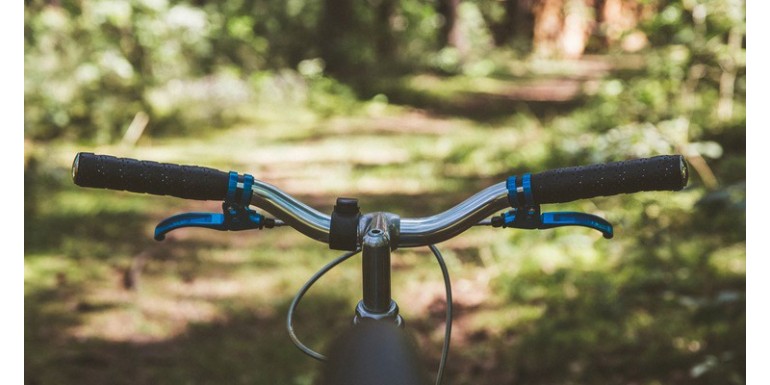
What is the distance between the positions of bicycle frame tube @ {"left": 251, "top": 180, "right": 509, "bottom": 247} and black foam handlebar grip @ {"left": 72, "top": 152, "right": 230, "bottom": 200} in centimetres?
8

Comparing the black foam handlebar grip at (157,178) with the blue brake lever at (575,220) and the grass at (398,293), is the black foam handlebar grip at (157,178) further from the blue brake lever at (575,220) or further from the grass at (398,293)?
the grass at (398,293)

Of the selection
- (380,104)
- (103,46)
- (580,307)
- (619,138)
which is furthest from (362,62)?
(580,307)

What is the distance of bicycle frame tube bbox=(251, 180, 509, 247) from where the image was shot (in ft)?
4.27

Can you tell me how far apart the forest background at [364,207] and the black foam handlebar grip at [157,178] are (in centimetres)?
207

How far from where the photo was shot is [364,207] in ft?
19.5

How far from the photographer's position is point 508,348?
3.63 metres

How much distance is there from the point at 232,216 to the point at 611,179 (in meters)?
0.78

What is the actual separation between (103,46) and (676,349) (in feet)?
24.0

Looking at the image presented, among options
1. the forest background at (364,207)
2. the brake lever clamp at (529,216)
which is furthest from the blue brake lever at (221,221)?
the forest background at (364,207)

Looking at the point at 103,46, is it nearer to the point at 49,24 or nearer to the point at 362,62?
the point at 49,24

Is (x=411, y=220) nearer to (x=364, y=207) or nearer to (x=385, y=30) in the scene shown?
(x=364, y=207)

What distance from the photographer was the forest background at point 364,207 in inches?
140

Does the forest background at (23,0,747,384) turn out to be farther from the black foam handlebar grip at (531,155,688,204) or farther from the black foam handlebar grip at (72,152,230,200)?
the black foam handlebar grip at (72,152,230,200)

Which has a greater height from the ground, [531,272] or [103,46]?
[103,46]
